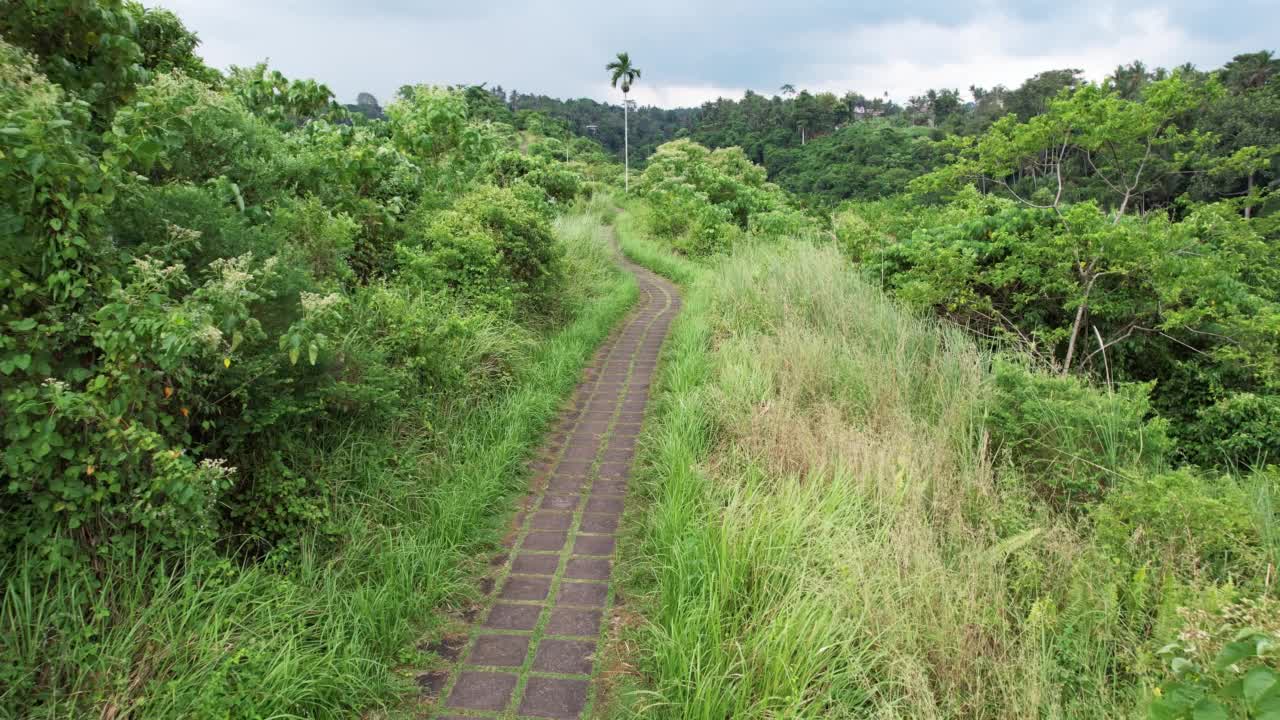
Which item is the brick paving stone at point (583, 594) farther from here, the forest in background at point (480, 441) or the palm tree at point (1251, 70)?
the palm tree at point (1251, 70)

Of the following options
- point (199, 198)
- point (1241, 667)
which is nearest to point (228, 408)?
point (199, 198)

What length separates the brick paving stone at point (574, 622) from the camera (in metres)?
3.28

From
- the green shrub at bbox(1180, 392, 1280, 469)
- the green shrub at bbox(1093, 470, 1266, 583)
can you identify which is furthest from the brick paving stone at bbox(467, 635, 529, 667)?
the green shrub at bbox(1180, 392, 1280, 469)

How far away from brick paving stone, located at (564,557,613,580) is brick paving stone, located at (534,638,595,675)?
530mm

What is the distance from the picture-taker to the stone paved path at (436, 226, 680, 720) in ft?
9.50

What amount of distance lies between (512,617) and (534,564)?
0.46 metres

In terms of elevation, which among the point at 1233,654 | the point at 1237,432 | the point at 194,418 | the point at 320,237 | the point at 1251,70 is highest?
the point at 1251,70

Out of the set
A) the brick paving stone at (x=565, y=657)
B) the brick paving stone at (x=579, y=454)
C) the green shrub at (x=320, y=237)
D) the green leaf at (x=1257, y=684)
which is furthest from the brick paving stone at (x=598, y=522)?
the green leaf at (x=1257, y=684)

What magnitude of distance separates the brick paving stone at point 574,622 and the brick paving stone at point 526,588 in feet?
0.58

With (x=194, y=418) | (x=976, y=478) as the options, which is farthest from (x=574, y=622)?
(x=976, y=478)

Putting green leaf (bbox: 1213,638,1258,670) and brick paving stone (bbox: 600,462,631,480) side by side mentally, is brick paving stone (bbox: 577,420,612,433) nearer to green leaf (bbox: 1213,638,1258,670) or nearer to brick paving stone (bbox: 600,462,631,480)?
brick paving stone (bbox: 600,462,631,480)

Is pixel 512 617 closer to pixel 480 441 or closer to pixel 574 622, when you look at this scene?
pixel 574 622

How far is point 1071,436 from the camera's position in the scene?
4.19 meters

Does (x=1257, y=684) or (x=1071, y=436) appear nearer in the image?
(x=1257, y=684)
